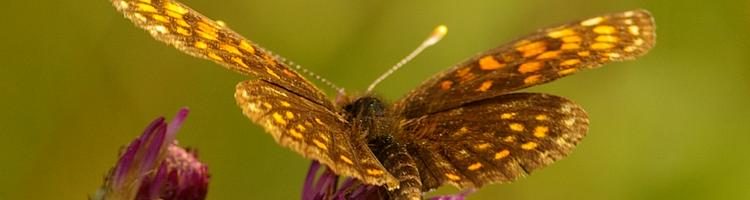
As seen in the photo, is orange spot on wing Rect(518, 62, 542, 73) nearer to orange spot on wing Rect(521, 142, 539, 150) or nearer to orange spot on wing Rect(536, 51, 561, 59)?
orange spot on wing Rect(536, 51, 561, 59)

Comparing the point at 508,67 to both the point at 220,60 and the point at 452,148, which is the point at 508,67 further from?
the point at 220,60

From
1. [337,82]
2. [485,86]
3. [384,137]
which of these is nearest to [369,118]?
[384,137]

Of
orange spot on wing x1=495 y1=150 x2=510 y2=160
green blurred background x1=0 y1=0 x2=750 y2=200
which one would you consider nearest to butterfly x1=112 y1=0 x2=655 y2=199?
orange spot on wing x1=495 y1=150 x2=510 y2=160

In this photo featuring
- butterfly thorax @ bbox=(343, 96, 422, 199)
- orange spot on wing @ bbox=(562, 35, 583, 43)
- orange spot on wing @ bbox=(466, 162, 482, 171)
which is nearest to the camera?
butterfly thorax @ bbox=(343, 96, 422, 199)

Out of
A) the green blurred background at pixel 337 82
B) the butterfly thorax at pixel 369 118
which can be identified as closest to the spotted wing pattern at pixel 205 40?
the butterfly thorax at pixel 369 118

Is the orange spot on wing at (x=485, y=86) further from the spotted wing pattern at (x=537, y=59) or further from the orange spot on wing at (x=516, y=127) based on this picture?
the orange spot on wing at (x=516, y=127)

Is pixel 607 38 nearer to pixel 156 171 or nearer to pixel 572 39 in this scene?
pixel 572 39
